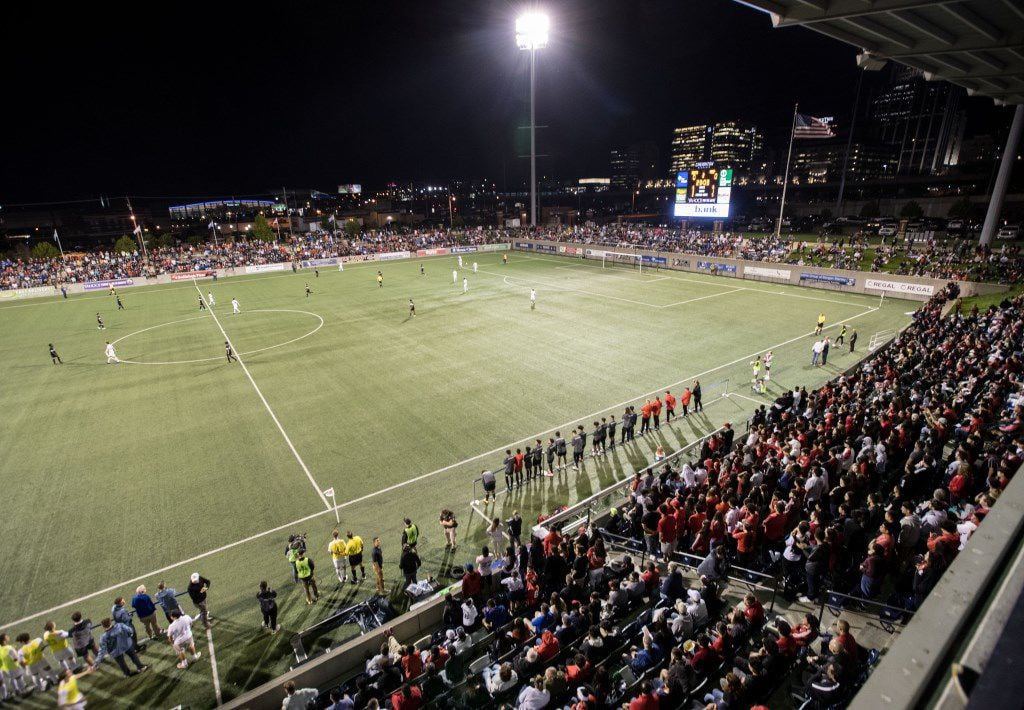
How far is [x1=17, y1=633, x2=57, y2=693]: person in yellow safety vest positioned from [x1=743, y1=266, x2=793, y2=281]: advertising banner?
5062 centimetres

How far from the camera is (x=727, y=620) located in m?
7.75

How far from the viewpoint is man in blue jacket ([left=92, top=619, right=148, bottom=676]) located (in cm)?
952

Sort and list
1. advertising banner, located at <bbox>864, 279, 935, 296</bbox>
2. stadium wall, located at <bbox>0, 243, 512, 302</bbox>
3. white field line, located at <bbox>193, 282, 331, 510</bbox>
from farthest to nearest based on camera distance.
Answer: stadium wall, located at <bbox>0, 243, 512, 302</bbox> < advertising banner, located at <bbox>864, 279, 935, 296</bbox> < white field line, located at <bbox>193, 282, 331, 510</bbox>

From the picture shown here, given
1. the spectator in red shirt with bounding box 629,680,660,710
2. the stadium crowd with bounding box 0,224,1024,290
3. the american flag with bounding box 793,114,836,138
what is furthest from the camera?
the american flag with bounding box 793,114,836,138

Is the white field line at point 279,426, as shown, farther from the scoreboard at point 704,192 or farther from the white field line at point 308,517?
the scoreboard at point 704,192

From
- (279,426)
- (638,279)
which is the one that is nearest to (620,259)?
(638,279)

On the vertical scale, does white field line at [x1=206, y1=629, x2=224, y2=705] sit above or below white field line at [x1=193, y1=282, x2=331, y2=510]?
below

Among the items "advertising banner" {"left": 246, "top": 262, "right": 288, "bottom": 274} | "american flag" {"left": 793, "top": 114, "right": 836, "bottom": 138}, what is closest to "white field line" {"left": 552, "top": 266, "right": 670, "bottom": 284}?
"american flag" {"left": 793, "top": 114, "right": 836, "bottom": 138}

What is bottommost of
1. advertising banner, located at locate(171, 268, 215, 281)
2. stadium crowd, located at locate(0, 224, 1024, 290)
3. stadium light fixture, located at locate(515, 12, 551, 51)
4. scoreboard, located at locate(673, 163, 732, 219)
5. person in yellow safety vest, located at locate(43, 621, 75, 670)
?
person in yellow safety vest, located at locate(43, 621, 75, 670)

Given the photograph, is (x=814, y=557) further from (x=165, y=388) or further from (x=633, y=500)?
(x=165, y=388)

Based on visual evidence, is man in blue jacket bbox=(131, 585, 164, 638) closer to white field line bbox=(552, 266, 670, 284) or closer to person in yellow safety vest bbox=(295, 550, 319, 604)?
person in yellow safety vest bbox=(295, 550, 319, 604)

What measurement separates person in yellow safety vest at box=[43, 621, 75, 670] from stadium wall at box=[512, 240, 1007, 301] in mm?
47329

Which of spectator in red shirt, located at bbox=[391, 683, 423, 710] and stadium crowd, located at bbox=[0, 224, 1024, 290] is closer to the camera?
spectator in red shirt, located at bbox=[391, 683, 423, 710]

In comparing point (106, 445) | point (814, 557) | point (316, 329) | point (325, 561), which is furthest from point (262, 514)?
point (316, 329)
